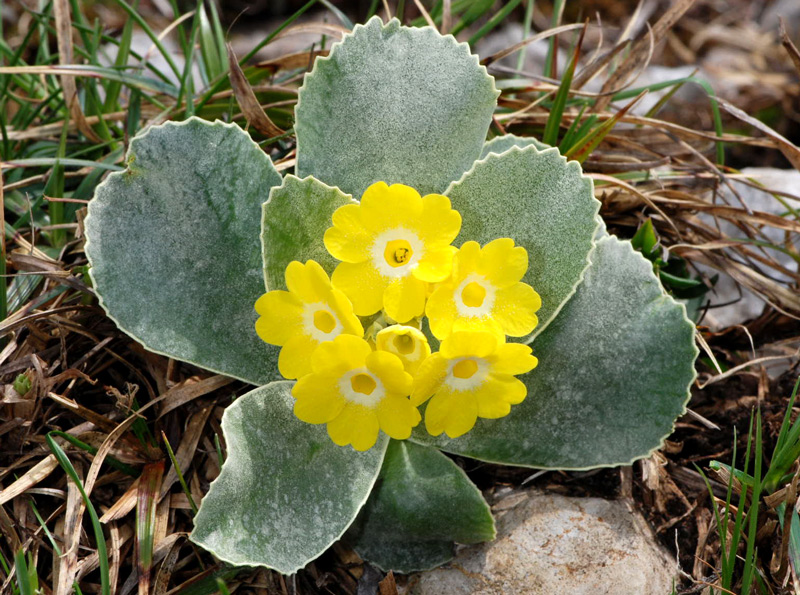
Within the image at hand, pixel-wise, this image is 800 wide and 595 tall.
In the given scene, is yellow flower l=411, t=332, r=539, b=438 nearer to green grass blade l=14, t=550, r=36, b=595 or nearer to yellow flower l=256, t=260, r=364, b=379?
yellow flower l=256, t=260, r=364, b=379

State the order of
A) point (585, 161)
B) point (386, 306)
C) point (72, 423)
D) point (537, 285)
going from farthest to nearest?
point (585, 161) < point (72, 423) < point (537, 285) < point (386, 306)

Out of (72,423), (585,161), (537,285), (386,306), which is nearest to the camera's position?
(386,306)

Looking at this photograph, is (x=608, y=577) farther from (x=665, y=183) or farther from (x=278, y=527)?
(x=665, y=183)

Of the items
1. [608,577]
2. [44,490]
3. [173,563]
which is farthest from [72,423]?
[608,577]

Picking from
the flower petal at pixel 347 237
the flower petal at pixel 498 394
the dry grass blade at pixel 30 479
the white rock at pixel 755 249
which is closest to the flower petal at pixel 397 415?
the flower petal at pixel 498 394

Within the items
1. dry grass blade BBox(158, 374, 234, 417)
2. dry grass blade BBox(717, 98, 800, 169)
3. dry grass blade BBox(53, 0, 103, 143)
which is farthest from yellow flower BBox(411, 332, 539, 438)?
dry grass blade BBox(53, 0, 103, 143)

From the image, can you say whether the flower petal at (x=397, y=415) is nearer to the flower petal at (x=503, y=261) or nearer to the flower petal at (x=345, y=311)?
the flower petal at (x=345, y=311)
